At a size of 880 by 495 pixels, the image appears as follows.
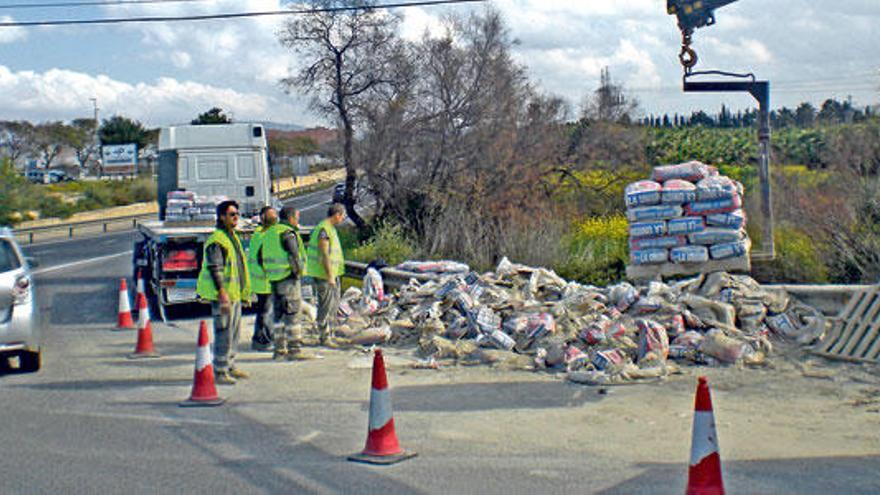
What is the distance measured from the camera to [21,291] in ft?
38.0

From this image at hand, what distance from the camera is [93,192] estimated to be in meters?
66.2

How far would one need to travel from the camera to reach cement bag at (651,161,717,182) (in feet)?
44.1

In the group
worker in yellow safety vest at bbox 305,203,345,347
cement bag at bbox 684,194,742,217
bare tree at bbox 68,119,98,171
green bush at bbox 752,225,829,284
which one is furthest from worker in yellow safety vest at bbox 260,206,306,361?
bare tree at bbox 68,119,98,171

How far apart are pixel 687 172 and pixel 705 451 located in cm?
811

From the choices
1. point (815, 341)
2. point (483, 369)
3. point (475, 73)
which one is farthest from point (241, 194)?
point (815, 341)

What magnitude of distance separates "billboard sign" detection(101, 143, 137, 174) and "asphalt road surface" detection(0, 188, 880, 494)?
284 feet

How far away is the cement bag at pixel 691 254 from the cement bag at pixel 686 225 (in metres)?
0.21

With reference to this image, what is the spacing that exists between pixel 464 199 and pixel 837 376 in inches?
524

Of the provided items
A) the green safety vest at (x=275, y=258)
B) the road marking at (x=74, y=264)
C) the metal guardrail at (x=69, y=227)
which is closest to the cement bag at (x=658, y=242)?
the green safety vest at (x=275, y=258)

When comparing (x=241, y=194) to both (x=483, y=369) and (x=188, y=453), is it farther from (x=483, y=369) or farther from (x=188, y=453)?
(x=188, y=453)

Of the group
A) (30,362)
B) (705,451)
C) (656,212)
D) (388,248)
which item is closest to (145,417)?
(30,362)

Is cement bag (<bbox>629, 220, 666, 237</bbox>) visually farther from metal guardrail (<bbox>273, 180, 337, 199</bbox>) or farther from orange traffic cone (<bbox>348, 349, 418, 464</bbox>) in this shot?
metal guardrail (<bbox>273, 180, 337, 199</bbox>)

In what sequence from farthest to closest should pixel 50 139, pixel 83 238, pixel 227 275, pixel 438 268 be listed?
pixel 50 139 < pixel 83 238 < pixel 438 268 < pixel 227 275

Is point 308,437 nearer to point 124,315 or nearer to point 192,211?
point 124,315
